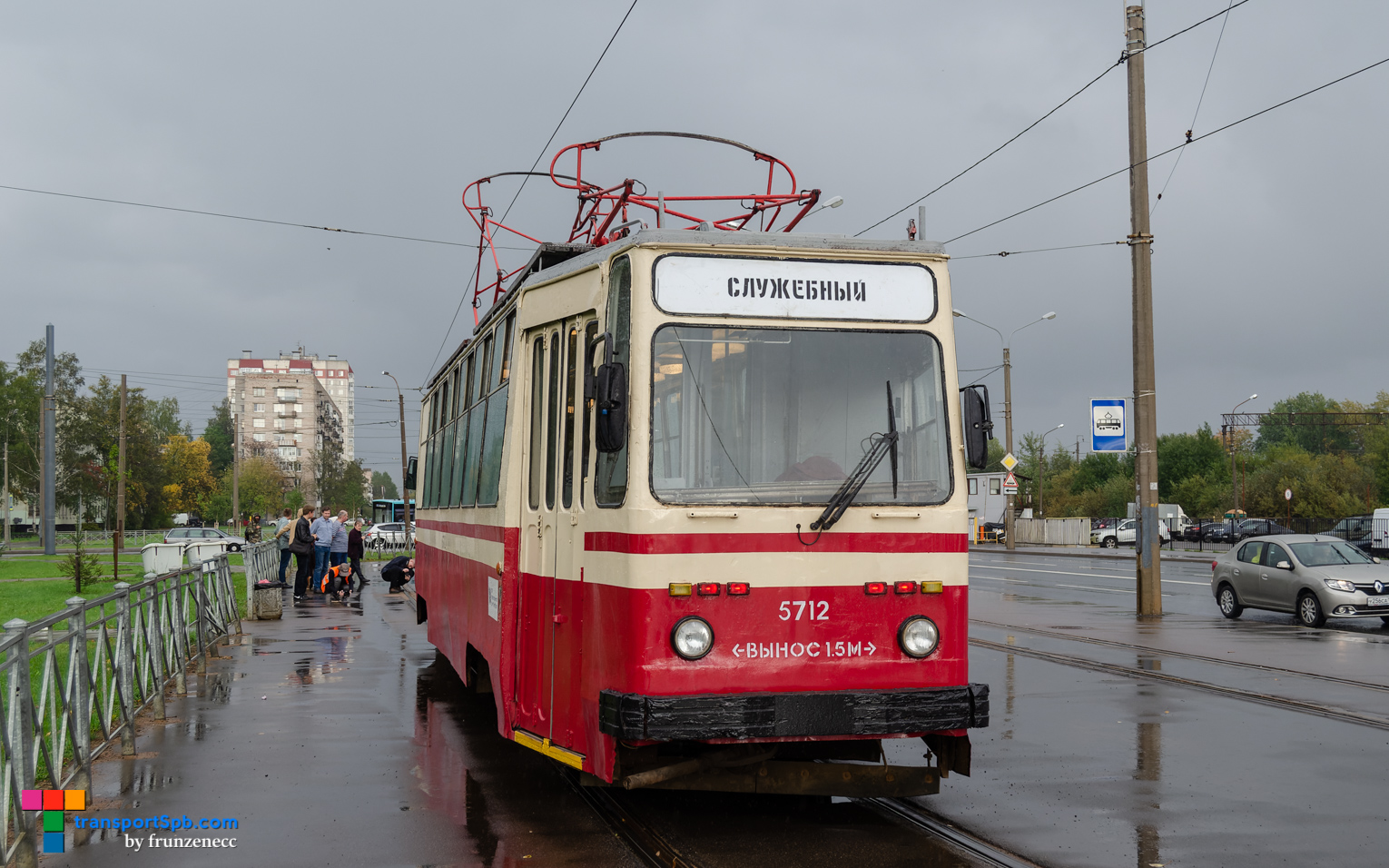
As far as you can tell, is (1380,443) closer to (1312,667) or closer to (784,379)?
(1312,667)

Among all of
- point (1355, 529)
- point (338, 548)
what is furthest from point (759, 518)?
point (1355, 529)

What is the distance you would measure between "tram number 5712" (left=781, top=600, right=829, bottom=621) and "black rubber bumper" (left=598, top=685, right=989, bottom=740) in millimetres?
372

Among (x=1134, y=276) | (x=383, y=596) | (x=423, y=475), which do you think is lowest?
(x=383, y=596)

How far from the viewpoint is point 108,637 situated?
8.82 metres

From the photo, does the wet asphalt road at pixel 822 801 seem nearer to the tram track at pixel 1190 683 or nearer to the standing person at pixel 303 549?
the tram track at pixel 1190 683

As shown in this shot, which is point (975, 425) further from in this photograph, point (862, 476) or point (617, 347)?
point (617, 347)

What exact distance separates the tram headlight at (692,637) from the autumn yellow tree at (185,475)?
88.6m

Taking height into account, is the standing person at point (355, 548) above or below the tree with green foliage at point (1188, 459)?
below

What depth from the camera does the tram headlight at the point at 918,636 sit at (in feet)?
20.2

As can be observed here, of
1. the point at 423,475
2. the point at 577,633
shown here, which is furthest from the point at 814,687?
the point at 423,475

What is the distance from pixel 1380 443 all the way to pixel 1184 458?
18.1 metres

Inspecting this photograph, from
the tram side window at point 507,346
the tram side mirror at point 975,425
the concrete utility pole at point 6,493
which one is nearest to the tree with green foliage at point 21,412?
the concrete utility pole at point 6,493

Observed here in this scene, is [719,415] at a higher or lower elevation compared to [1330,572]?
higher

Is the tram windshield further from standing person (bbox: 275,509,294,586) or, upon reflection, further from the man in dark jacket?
standing person (bbox: 275,509,294,586)
